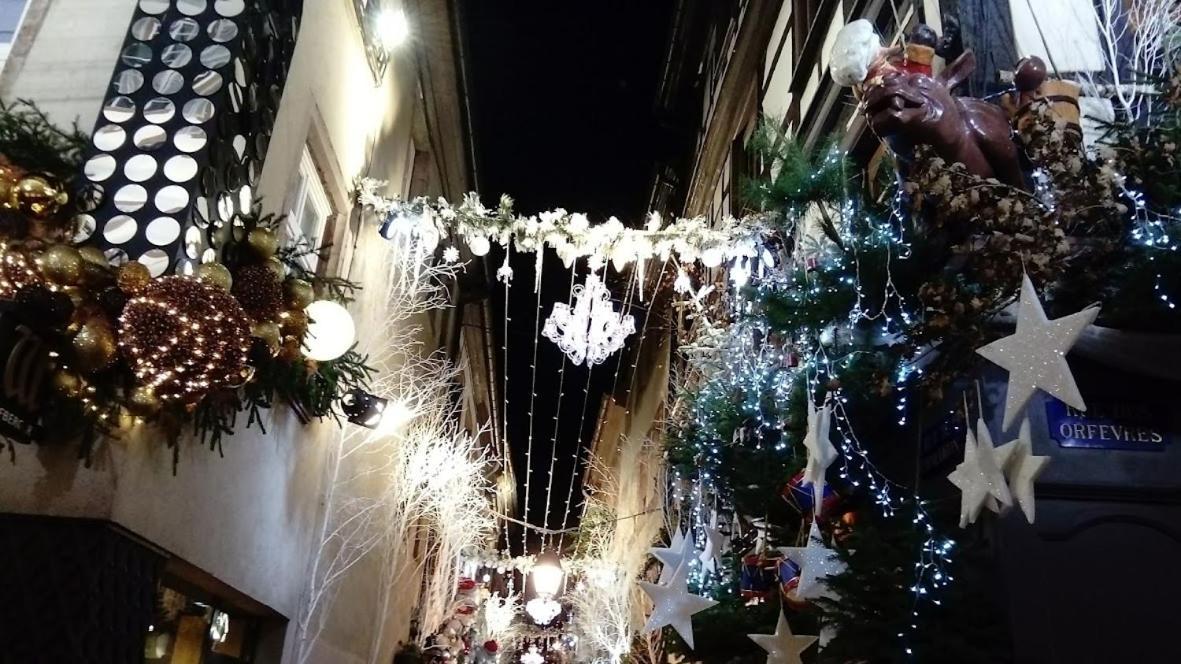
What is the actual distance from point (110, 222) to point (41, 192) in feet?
1.63

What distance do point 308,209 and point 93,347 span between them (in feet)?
13.5

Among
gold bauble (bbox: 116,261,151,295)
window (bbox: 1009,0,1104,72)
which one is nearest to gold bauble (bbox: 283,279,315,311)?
gold bauble (bbox: 116,261,151,295)

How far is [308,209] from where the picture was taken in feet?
26.1

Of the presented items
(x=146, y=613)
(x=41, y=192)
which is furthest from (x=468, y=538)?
(x=41, y=192)

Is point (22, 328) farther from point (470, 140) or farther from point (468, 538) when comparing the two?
point (470, 140)

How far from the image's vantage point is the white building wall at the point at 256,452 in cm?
434

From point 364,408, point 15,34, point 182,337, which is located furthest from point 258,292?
point 364,408

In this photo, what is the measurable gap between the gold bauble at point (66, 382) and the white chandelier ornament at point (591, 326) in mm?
5134

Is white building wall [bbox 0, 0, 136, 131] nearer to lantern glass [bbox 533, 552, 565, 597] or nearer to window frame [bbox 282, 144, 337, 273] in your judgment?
window frame [bbox 282, 144, 337, 273]

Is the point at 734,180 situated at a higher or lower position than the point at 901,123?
higher

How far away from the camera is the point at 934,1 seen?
542cm

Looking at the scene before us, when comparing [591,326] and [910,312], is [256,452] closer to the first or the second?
[591,326]

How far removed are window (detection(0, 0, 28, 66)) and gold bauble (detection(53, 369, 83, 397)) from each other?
99.5 inches

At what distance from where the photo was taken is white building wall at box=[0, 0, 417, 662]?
4340 millimetres
